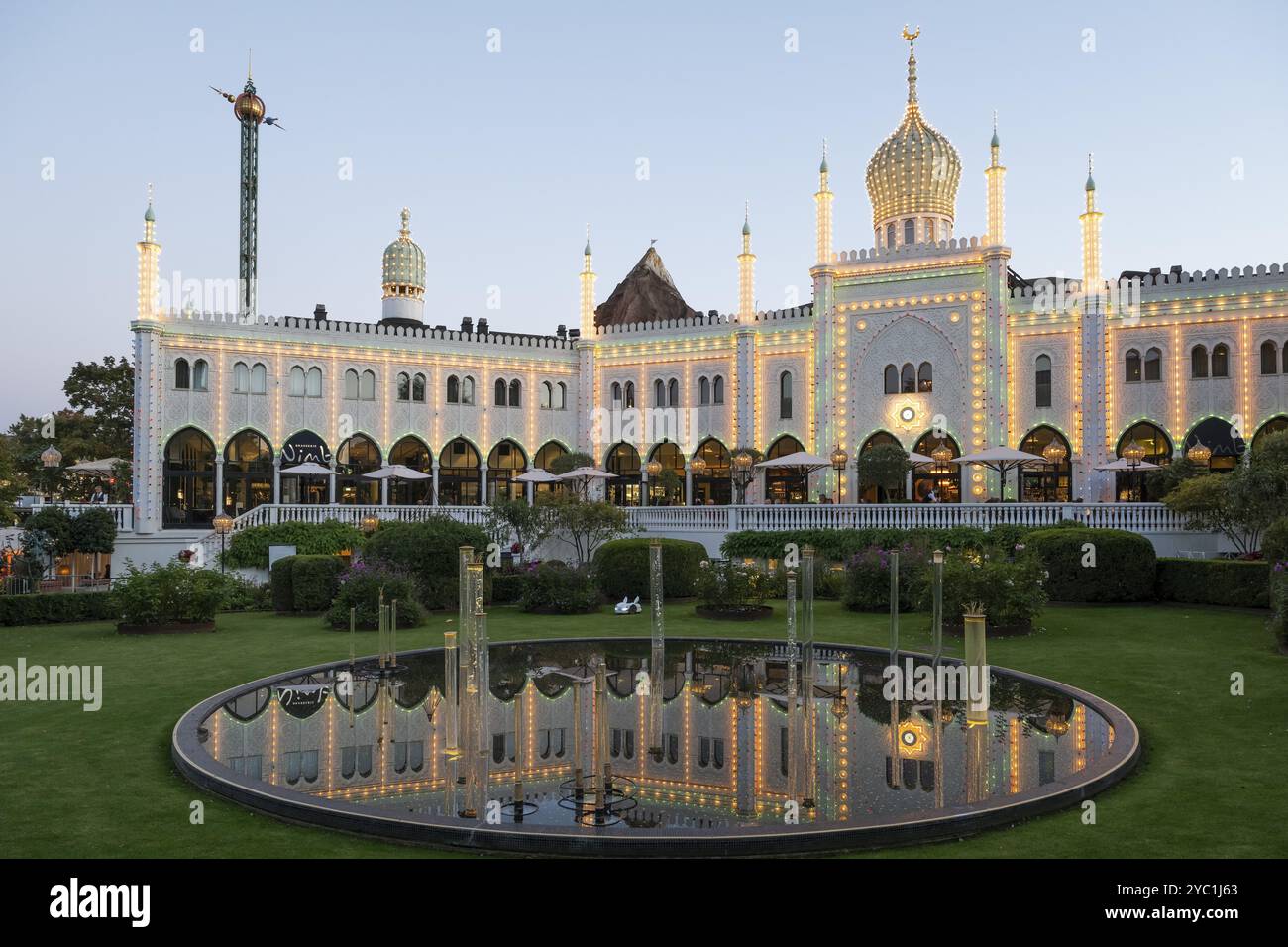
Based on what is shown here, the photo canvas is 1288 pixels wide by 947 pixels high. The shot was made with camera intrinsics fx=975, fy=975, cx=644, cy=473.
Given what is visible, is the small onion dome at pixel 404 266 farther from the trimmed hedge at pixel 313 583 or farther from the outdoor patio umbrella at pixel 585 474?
the trimmed hedge at pixel 313 583

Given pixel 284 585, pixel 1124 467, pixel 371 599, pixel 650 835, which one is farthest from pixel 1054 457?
pixel 650 835

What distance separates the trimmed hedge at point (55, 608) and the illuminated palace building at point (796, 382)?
1692 cm

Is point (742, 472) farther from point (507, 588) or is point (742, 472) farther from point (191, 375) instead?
point (191, 375)

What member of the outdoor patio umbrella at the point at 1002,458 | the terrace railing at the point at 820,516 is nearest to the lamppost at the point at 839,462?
the outdoor patio umbrella at the point at 1002,458

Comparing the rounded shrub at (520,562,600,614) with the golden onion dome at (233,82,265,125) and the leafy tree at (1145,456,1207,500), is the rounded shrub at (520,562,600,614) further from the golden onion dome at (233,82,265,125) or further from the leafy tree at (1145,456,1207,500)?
the golden onion dome at (233,82,265,125)

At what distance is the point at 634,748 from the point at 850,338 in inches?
1387

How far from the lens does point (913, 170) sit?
152 ft

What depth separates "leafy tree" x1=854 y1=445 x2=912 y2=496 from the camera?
1529 inches

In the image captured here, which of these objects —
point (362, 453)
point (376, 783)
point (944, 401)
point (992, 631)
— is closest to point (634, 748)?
point (376, 783)

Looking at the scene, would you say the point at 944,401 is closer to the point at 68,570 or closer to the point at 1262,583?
the point at 1262,583

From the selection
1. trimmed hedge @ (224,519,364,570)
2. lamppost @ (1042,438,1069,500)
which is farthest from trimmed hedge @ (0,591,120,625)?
lamppost @ (1042,438,1069,500)

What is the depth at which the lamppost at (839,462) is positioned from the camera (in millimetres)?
40562

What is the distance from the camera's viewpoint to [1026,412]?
134ft

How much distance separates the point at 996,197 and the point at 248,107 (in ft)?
139
